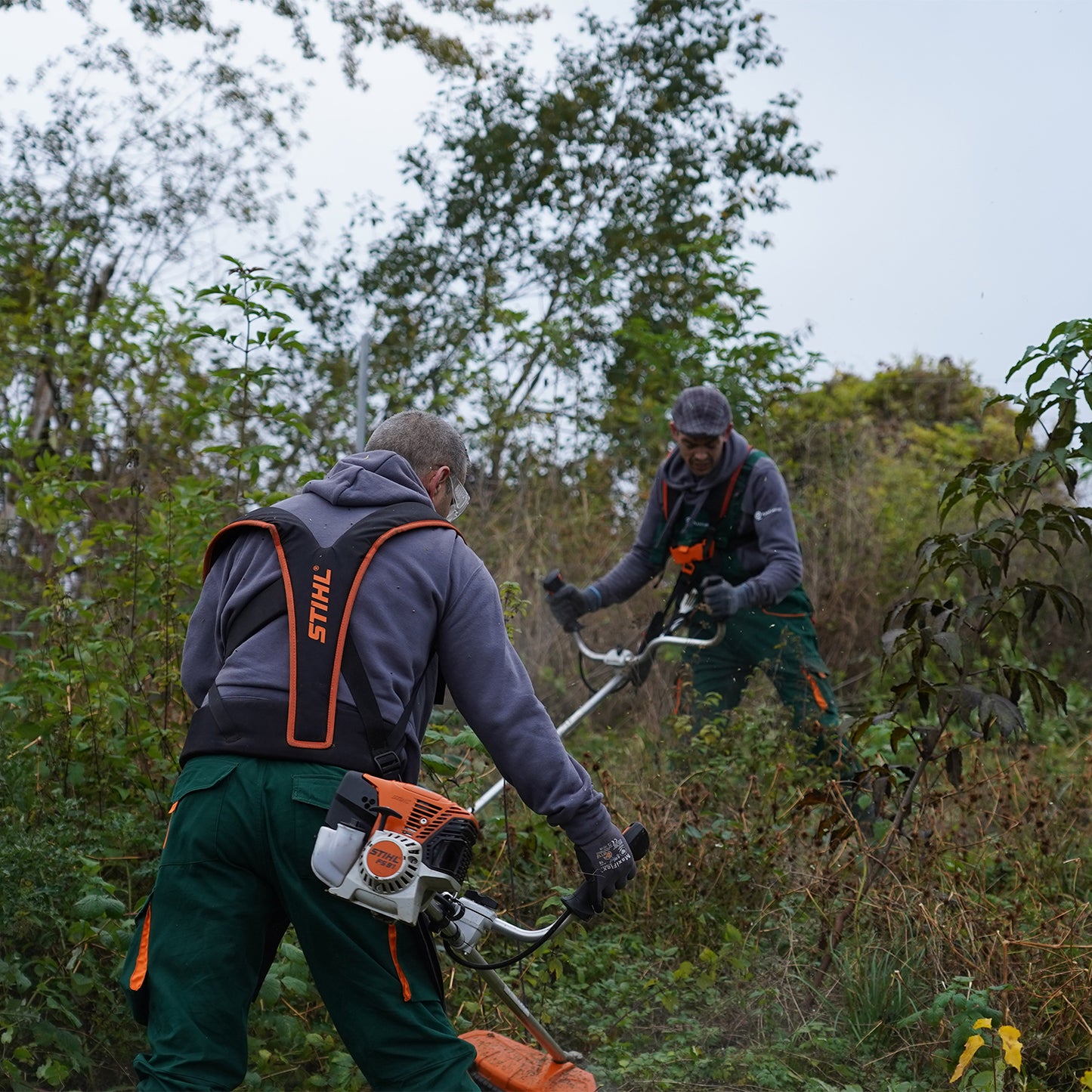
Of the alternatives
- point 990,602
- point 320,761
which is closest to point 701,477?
point 990,602

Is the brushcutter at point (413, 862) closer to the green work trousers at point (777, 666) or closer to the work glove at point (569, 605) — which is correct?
the green work trousers at point (777, 666)

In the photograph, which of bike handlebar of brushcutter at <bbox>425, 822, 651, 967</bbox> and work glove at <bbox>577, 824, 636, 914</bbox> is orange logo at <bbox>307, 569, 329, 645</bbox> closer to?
bike handlebar of brushcutter at <bbox>425, 822, 651, 967</bbox>

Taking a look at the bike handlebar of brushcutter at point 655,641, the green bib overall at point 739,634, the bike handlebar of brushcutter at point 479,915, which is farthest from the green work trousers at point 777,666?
the bike handlebar of brushcutter at point 479,915

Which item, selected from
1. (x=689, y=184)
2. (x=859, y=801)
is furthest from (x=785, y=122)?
(x=859, y=801)

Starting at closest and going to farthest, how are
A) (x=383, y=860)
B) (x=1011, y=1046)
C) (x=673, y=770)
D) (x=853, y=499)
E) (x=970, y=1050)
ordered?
(x=383, y=860) < (x=1011, y=1046) < (x=970, y=1050) < (x=673, y=770) < (x=853, y=499)

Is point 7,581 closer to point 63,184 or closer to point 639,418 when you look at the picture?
point 639,418

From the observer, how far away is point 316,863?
2332 mm

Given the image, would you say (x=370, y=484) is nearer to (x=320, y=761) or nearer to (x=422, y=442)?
(x=422, y=442)

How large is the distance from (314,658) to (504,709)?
427 mm

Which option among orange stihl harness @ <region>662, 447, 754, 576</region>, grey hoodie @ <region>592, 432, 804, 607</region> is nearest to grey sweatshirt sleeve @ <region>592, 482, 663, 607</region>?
grey hoodie @ <region>592, 432, 804, 607</region>

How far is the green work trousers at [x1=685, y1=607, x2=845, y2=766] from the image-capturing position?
17.0 ft

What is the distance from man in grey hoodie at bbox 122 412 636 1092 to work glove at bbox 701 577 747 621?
2.43 metres

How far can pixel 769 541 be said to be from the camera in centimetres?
532

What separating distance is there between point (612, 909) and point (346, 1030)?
7.14 feet
